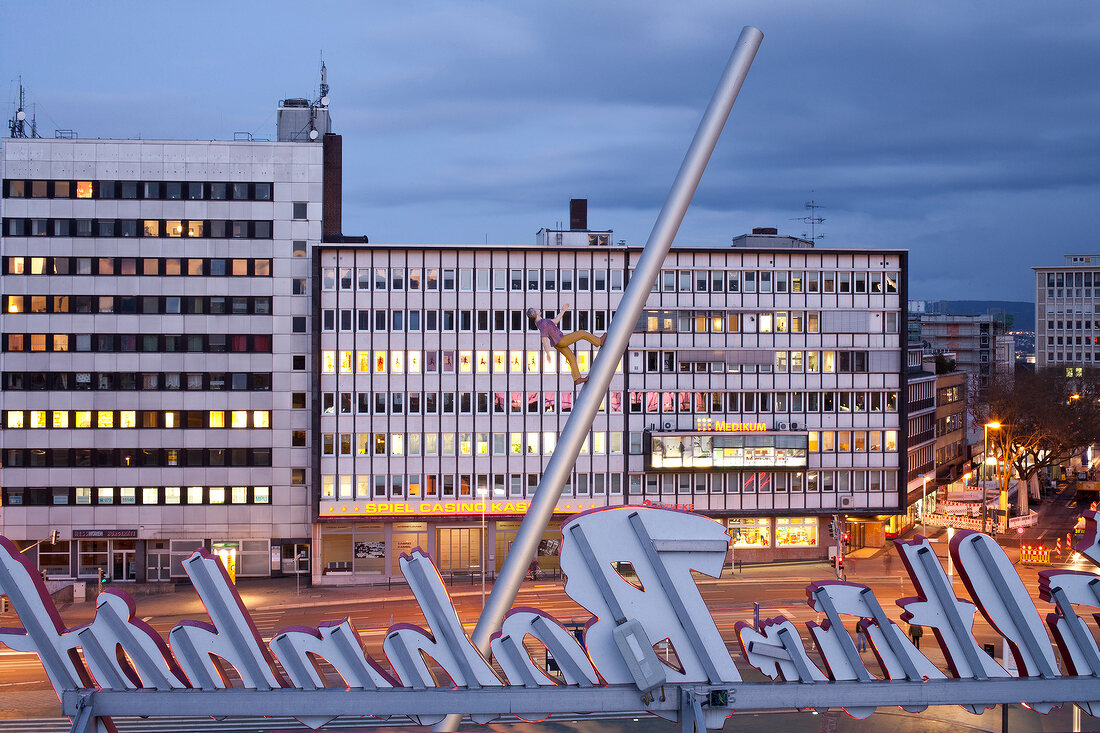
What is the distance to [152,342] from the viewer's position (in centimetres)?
8619

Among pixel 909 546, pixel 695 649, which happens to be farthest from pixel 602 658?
pixel 909 546

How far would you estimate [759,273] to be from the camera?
8762 cm

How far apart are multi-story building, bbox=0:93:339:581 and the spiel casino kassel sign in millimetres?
65802

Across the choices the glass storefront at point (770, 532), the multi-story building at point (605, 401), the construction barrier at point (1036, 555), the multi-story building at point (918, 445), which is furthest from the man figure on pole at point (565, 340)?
the multi-story building at point (918, 445)

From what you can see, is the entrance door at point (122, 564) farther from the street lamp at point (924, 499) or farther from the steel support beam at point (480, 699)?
the steel support beam at point (480, 699)

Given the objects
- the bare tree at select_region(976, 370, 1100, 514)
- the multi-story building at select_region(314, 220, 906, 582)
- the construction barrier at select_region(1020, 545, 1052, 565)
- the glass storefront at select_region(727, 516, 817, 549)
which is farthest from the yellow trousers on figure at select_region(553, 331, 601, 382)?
the bare tree at select_region(976, 370, 1100, 514)

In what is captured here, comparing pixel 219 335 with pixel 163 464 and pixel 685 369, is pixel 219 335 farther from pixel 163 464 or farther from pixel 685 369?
pixel 685 369

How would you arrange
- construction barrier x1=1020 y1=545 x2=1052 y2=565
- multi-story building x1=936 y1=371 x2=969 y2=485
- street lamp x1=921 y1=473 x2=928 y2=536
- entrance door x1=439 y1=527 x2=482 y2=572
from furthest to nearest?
multi-story building x1=936 y1=371 x2=969 y2=485 < street lamp x1=921 y1=473 x2=928 y2=536 < entrance door x1=439 y1=527 x2=482 y2=572 < construction barrier x1=1020 y1=545 x2=1052 y2=565

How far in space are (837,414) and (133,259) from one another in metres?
58.1

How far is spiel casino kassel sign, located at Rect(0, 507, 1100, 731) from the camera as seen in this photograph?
70.5 ft

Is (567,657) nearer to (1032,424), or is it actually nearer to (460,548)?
(460,548)

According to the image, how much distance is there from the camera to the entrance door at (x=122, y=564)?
8694cm

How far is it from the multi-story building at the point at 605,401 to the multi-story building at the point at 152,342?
4987mm

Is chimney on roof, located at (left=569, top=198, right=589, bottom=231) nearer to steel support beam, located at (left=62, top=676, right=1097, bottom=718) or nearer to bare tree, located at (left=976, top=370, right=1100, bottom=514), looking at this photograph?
bare tree, located at (left=976, top=370, right=1100, bottom=514)
